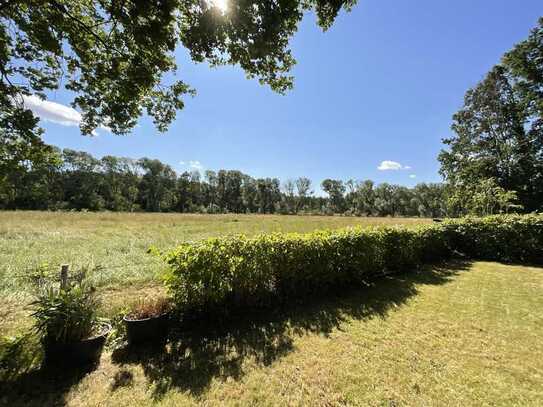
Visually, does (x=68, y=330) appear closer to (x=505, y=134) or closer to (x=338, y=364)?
(x=338, y=364)

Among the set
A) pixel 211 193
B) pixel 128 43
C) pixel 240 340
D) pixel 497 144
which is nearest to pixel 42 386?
pixel 240 340

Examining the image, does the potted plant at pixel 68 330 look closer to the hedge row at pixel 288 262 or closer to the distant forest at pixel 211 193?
the hedge row at pixel 288 262

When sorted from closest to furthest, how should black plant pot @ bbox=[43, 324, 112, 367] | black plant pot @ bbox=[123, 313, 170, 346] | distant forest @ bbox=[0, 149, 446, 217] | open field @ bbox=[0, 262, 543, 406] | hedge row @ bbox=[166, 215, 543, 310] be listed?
open field @ bbox=[0, 262, 543, 406] → black plant pot @ bbox=[43, 324, 112, 367] → black plant pot @ bbox=[123, 313, 170, 346] → hedge row @ bbox=[166, 215, 543, 310] → distant forest @ bbox=[0, 149, 446, 217]

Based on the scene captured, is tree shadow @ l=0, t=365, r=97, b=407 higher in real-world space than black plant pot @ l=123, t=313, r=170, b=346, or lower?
lower

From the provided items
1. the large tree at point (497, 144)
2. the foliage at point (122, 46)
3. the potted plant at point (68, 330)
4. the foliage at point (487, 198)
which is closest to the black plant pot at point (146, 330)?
the potted plant at point (68, 330)

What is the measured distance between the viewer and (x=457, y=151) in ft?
75.9

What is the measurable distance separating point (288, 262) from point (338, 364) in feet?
7.75

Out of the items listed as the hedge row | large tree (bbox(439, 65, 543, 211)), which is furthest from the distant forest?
the hedge row

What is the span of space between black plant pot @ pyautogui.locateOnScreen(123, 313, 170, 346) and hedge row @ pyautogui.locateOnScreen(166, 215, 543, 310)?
440mm

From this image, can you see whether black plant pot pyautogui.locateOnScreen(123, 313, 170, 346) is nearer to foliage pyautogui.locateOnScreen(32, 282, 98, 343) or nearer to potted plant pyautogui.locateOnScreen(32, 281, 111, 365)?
potted plant pyautogui.locateOnScreen(32, 281, 111, 365)

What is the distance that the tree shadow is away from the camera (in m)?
2.77

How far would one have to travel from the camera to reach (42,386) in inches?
119

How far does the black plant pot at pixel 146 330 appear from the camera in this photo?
155 inches

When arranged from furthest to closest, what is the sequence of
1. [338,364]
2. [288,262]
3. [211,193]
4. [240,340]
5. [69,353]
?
[211,193] < [288,262] < [240,340] < [338,364] < [69,353]
